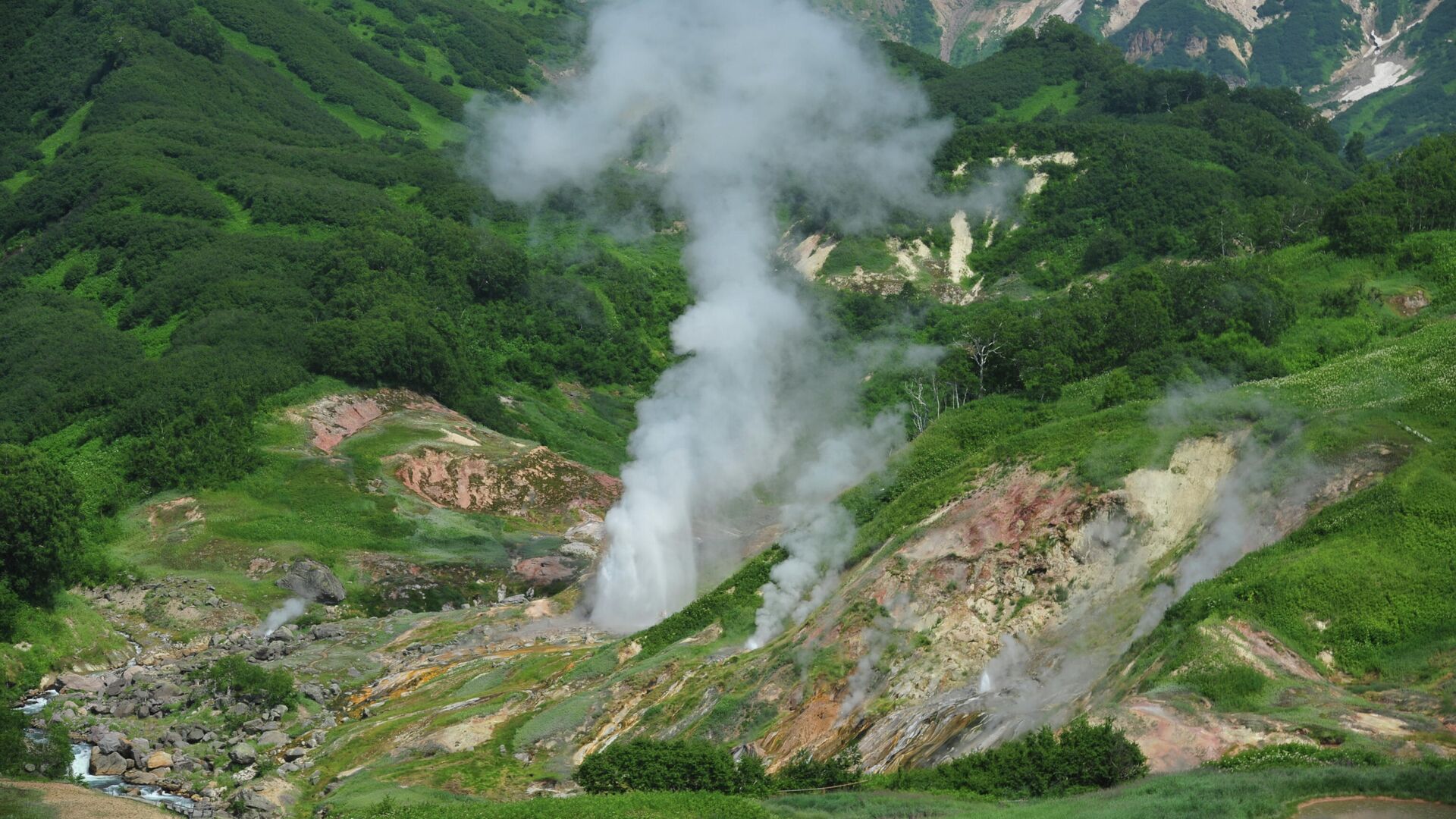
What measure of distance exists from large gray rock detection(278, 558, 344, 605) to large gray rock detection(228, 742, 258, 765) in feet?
108

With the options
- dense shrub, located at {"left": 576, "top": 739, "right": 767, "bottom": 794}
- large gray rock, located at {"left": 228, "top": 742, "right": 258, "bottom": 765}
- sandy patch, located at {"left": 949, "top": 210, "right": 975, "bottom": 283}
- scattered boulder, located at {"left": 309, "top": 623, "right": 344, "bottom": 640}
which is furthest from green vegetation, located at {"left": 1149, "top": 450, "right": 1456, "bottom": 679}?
sandy patch, located at {"left": 949, "top": 210, "right": 975, "bottom": 283}

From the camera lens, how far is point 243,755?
166 ft

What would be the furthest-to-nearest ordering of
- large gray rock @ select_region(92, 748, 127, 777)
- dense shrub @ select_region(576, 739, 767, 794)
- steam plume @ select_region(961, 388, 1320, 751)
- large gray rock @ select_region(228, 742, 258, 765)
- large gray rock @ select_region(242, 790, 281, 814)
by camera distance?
1. large gray rock @ select_region(228, 742, 258, 765)
2. large gray rock @ select_region(92, 748, 127, 777)
3. large gray rock @ select_region(242, 790, 281, 814)
4. steam plume @ select_region(961, 388, 1320, 751)
5. dense shrub @ select_region(576, 739, 767, 794)

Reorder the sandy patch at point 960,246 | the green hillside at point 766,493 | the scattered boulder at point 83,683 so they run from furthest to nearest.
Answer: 1. the sandy patch at point 960,246
2. the scattered boulder at point 83,683
3. the green hillside at point 766,493

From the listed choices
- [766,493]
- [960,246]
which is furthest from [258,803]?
[960,246]

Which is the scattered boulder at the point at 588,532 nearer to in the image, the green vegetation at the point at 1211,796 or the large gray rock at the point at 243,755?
the large gray rock at the point at 243,755

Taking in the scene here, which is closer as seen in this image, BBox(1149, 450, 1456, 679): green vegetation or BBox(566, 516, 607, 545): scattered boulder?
BBox(1149, 450, 1456, 679): green vegetation

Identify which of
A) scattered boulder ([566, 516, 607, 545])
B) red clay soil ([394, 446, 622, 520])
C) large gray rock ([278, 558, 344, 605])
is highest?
red clay soil ([394, 446, 622, 520])

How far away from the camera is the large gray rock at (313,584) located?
83.8 meters

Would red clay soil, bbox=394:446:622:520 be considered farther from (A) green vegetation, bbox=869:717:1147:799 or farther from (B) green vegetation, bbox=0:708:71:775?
(A) green vegetation, bbox=869:717:1147:799

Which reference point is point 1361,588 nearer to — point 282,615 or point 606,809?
point 606,809

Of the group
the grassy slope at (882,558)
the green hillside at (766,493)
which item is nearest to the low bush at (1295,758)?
the green hillside at (766,493)

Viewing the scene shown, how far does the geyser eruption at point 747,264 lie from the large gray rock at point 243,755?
1909 cm

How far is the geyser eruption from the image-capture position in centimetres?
7306
